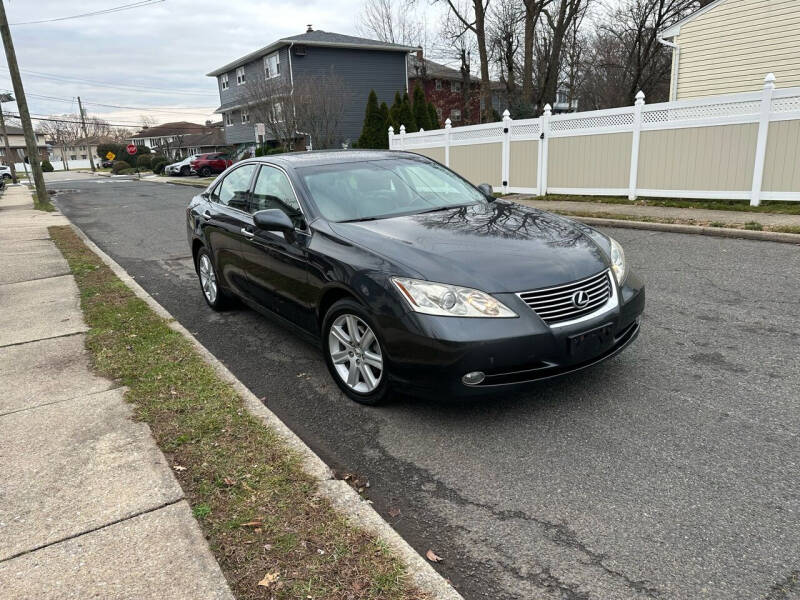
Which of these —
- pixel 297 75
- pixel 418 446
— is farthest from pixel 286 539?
pixel 297 75

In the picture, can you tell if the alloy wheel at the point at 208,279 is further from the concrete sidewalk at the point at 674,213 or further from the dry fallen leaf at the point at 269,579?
the concrete sidewalk at the point at 674,213

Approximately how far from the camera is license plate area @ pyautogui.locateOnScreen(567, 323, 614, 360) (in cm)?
334

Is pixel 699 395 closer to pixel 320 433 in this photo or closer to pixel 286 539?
pixel 320 433

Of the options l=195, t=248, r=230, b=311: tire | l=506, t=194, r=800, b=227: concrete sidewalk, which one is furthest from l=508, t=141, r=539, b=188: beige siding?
l=195, t=248, r=230, b=311: tire

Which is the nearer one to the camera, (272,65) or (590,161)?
(590,161)

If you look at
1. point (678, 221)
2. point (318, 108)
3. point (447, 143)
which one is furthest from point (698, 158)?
point (318, 108)

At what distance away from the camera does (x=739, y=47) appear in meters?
15.6

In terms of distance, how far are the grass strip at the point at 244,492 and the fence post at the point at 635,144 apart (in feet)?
33.9

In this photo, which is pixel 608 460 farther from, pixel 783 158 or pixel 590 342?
pixel 783 158

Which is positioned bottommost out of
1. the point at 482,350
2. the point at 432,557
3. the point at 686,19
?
the point at 432,557

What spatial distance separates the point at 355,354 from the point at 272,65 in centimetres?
3639

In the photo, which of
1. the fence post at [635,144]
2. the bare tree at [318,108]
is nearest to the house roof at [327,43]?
the bare tree at [318,108]

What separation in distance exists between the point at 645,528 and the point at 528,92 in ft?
79.9

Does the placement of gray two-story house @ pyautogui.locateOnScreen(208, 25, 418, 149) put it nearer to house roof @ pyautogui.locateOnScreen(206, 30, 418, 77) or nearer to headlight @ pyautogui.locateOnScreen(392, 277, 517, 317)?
house roof @ pyautogui.locateOnScreen(206, 30, 418, 77)
